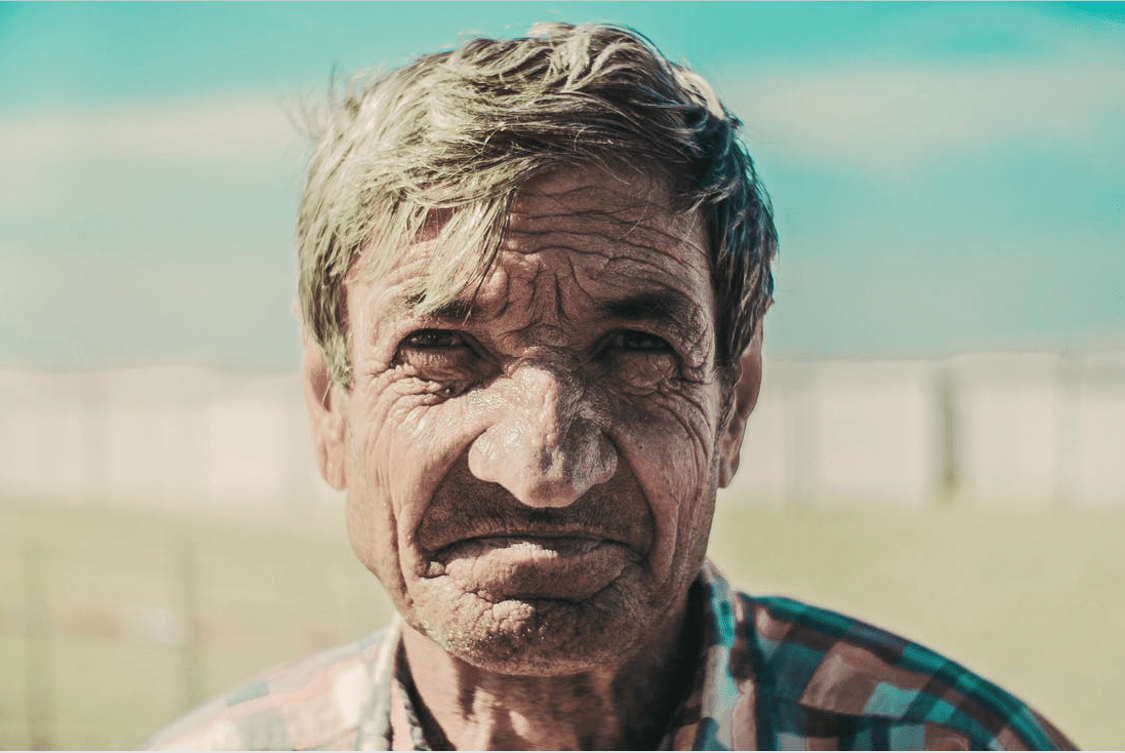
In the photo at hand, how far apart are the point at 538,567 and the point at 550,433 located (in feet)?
0.67

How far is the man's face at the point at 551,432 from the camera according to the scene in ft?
5.85

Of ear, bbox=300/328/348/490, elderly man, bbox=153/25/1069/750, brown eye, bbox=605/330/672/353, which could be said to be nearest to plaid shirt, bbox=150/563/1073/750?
elderly man, bbox=153/25/1069/750

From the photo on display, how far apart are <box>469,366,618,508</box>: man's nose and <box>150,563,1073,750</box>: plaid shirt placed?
1.74 feet

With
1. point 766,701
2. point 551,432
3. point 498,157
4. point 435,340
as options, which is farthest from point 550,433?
point 766,701

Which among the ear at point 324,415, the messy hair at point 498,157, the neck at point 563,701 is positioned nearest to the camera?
the messy hair at point 498,157

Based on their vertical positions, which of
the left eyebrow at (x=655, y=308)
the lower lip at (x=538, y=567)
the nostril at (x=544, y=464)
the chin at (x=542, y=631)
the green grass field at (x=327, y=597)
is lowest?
the green grass field at (x=327, y=597)

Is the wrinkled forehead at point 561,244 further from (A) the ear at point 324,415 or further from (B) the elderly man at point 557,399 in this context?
(A) the ear at point 324,415

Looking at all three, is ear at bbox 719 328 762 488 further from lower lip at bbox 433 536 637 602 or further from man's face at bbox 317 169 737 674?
lower lip at bbox 433 536 637 602

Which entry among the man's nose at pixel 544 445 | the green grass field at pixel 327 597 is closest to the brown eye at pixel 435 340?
the man's nose at pixel 544 445

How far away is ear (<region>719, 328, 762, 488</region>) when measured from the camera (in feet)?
6.99

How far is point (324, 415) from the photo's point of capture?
2.19 meters

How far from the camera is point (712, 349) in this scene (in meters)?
1.99

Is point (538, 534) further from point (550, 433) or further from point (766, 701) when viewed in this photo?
point (766, 701)

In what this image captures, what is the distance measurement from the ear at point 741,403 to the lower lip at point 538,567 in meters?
0.39
